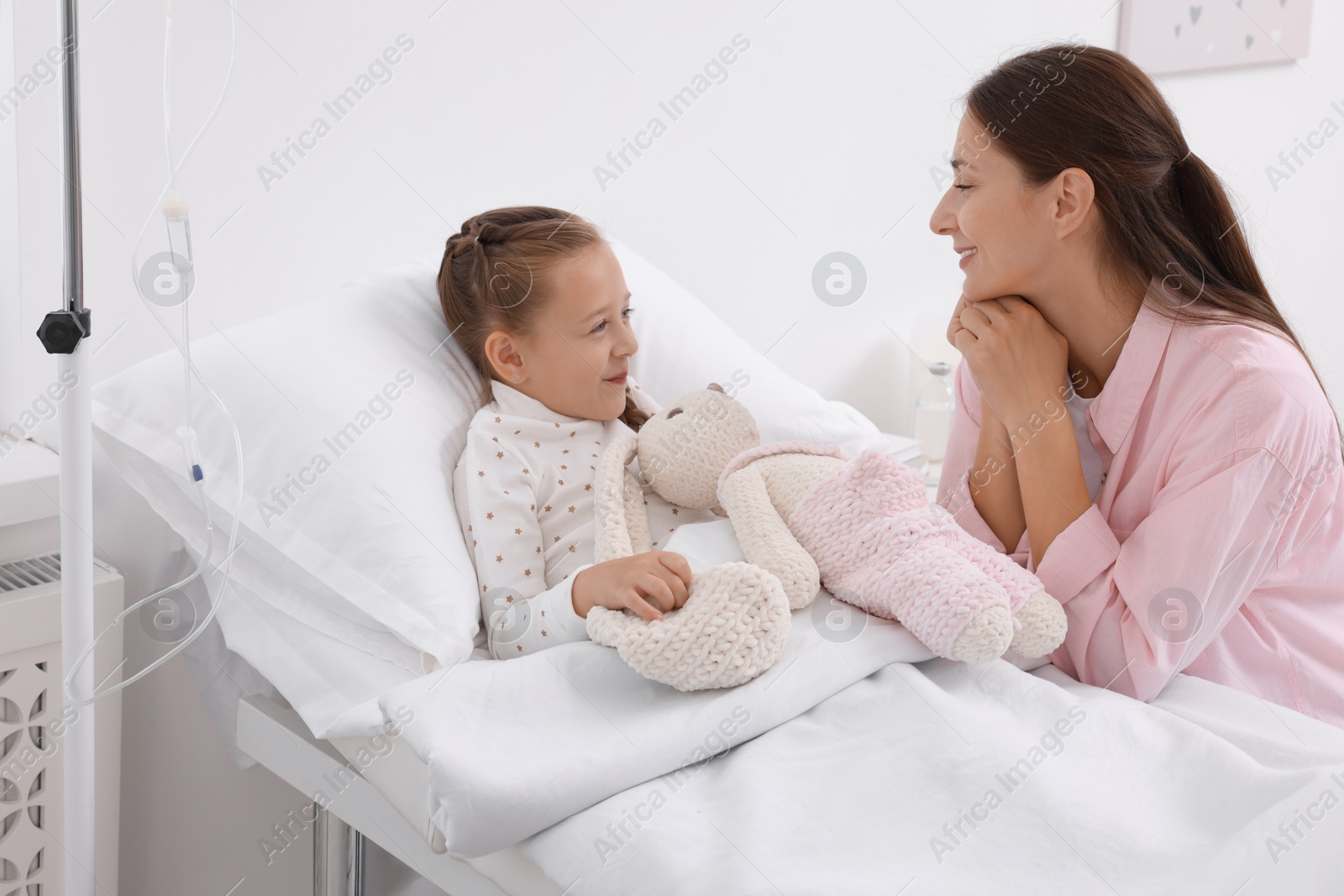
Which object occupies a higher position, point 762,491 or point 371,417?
point 371,417

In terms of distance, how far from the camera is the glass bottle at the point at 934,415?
1.96 meters

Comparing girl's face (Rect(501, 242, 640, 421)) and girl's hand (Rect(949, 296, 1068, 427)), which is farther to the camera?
girl's face (Rect(501, 242, 640, 421))

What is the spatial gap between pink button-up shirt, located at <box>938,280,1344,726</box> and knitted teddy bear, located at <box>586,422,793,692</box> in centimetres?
31

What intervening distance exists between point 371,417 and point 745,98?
1034 mm

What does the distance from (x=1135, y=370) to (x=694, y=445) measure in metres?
0.43

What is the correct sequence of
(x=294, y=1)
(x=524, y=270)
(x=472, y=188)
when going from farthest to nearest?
(x=472, y=188), (x=294, y=1), (x=524, y=270)

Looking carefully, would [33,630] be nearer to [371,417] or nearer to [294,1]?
[371,417]

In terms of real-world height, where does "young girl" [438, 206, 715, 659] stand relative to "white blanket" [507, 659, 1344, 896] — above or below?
above

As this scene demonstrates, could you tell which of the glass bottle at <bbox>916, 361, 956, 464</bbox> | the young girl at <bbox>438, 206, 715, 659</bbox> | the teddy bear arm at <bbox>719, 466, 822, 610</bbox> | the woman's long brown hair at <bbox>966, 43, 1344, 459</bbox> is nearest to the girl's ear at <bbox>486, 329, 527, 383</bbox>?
the young girl at <bbox>438, 206, 715, 659</bbox>

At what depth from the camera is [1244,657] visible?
3.06 feet

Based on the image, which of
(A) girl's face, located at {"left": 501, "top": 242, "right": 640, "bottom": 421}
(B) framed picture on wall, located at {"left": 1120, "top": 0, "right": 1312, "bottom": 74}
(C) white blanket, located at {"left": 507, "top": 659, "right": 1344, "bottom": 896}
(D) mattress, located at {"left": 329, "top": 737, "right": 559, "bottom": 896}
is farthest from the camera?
(B) framed picture on wall, located at {"left": 1120, "top": 0, "right": 1312, "bottom": 74}

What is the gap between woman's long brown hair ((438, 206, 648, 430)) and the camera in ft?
3.70

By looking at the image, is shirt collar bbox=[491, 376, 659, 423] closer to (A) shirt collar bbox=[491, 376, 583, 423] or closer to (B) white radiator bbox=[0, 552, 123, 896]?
(A) shirt collar bbox=[491, 376, 583, 423]

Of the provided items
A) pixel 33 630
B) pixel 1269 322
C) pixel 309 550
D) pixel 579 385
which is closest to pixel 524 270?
pixel 579 385
